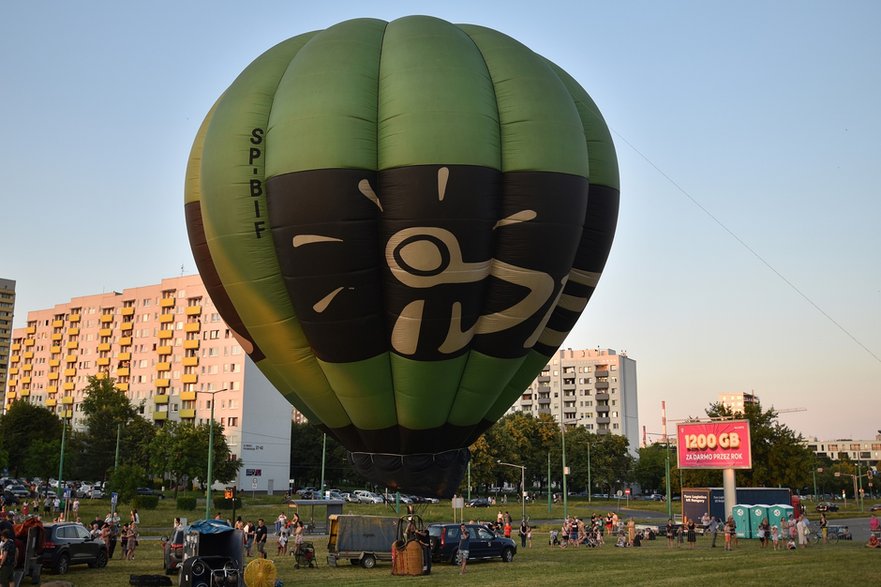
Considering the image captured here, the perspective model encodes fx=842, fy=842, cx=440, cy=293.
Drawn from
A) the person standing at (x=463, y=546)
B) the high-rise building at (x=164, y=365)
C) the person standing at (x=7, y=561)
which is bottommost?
the person standing at (x=463, y=546)

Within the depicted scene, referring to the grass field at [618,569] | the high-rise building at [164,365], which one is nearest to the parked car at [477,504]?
the high-rise building at [164,365]

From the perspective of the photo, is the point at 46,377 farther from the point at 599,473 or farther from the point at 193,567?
the point at 193,567

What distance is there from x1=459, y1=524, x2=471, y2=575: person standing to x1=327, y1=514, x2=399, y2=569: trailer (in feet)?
7.02

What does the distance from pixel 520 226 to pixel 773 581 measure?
11327 millimetres

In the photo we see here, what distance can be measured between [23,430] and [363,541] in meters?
83.5

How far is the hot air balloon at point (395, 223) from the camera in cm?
1509

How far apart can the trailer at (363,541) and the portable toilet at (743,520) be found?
2097 cm

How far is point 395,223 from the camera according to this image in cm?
1509

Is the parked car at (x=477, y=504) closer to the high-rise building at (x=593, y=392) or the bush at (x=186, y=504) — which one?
the bush at (x=186, y=504)

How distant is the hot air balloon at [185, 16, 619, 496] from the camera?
1509 centimetres

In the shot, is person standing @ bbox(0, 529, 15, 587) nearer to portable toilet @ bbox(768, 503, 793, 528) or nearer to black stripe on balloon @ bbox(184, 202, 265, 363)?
black stripe on balloon @ bbox(184, 202, 265, 363)

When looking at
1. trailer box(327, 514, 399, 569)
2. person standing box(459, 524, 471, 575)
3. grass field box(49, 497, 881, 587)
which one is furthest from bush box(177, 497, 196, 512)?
→ person standing box(459, 524, 471, 575)

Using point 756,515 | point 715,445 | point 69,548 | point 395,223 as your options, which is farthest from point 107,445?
point 395,223

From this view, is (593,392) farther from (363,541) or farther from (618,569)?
(618,569)
